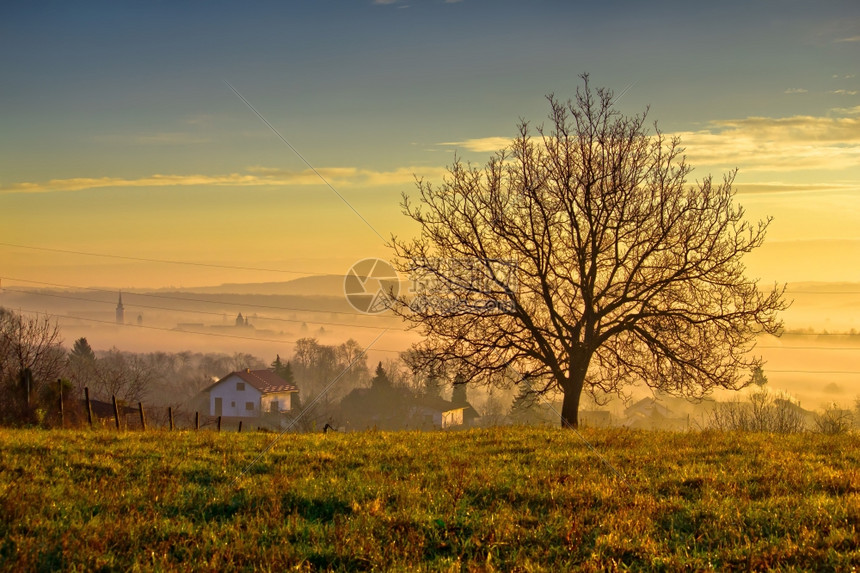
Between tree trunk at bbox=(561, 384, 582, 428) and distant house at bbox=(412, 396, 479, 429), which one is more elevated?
tree trunk at bbox=(561, 384, 582, 428)

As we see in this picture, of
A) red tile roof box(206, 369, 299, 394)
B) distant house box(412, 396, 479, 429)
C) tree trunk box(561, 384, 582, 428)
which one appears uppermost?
tree trunk box(561, 384, 582, 428)

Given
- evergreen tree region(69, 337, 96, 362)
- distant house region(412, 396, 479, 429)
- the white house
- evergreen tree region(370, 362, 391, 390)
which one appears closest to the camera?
distant house region(412, 396, 479, 429)

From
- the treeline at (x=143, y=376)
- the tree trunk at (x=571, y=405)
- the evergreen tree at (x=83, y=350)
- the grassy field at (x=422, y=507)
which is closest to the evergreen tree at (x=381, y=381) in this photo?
the treeline at (x=143, y=376)

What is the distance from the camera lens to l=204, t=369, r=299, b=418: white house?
112 meters

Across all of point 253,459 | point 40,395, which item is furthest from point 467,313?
point 40,395

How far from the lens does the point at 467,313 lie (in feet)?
70.0

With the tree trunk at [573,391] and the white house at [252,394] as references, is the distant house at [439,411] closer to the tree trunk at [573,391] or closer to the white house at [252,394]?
the white house at [252,394]

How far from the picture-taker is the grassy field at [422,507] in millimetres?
7965

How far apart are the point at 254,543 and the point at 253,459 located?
5489mm

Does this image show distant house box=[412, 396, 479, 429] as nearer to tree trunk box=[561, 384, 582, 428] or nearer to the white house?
the white house

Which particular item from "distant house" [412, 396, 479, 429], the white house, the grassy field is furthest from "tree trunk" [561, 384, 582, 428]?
the white house

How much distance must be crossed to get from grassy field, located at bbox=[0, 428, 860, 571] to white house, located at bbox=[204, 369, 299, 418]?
99.1m

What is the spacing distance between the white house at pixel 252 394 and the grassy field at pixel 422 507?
325 feet

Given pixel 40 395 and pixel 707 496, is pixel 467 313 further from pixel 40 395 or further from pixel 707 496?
pixel 40 395
